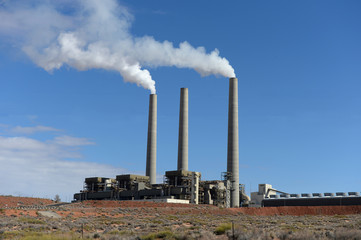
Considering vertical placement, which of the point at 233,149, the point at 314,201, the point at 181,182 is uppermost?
the point at 233,149

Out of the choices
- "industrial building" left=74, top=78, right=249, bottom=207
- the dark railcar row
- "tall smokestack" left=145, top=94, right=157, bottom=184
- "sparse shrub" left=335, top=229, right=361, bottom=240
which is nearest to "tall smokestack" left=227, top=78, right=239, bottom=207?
"industrial building" left=74, top=78, right=249, bottom=207

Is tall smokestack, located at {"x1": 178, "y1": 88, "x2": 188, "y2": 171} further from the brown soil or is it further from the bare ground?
the brown soil

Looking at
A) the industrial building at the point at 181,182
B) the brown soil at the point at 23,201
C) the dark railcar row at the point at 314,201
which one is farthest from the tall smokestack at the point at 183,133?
the brown soil at the point at 23,201

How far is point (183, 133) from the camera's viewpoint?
90812 millimetres

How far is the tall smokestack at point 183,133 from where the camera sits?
89625 mm

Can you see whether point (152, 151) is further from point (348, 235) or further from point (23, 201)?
point (348, 235)

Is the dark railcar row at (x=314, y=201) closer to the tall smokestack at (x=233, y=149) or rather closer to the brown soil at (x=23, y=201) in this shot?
the tall smokestack at (x=233, y=149)

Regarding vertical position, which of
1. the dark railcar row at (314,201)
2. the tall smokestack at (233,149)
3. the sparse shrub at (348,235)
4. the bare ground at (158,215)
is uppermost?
the tall smokestack at (233,149)

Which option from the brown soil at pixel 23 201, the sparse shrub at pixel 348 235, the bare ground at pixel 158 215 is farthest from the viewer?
the brown soil at pixel 23 201

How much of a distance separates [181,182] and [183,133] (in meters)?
13.1

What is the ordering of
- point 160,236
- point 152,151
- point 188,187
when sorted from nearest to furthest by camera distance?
point 160,236 < point 188,187 < point 152,151

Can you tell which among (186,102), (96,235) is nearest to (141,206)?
(186,102)

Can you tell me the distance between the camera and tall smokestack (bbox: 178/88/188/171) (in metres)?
89.6

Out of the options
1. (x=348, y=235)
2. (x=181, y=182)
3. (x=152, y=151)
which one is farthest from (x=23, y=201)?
(x=348, y=235)
